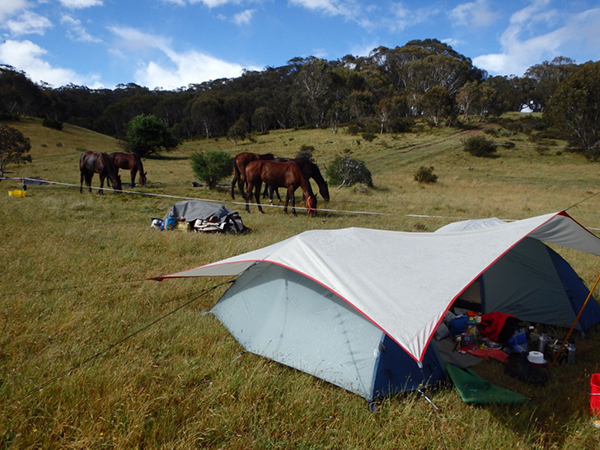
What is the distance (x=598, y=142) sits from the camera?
36.8m

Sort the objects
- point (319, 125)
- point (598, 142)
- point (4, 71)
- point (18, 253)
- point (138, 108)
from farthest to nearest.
Result: point (138, 108)
point (319, 125)
point (4, 71)
point (598, 142)
point (18, 253)

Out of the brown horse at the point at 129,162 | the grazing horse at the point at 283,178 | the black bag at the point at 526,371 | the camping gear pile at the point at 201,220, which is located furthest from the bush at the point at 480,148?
the black bag at the point at 526,371

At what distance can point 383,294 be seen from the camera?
357cm

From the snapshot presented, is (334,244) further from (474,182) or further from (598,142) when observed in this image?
(598,142)

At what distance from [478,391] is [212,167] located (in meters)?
18.3

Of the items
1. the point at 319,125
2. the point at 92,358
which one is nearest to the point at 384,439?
the point at 92,358

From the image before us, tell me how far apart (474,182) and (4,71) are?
257ft

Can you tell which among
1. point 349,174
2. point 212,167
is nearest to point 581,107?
point 349,174

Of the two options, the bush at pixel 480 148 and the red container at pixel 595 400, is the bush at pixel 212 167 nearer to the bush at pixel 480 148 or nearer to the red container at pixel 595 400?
the red container at pixel 595 400

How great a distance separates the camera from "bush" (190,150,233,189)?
785 inches

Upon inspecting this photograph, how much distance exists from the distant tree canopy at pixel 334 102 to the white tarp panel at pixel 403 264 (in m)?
54.8

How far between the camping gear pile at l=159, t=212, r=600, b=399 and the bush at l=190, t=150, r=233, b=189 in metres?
15.8

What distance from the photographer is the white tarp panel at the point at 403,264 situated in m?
3.27

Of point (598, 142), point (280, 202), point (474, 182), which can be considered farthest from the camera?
point (598, 142)
